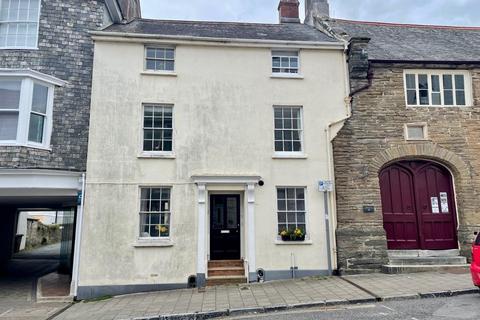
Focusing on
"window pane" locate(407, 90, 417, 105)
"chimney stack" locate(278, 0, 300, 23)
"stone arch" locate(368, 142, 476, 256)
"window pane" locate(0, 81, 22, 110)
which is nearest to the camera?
"window pane" locate(0, 81, 22, 110)

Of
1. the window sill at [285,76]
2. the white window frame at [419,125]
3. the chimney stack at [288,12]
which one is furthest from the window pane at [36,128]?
the white window frame at [419,125]

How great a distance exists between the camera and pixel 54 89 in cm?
1191

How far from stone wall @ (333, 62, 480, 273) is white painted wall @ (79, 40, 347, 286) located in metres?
0.72

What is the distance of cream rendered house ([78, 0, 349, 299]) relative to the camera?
11.5 m

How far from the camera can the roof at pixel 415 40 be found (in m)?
13.5

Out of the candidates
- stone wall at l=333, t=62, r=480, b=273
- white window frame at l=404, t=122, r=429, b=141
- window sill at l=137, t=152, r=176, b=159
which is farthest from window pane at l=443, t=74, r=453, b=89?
window sill at l=137, t=152, r=176, b=159

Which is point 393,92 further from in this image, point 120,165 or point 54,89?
point 54,89

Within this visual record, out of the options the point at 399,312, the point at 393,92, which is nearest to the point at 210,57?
the point at 393,92

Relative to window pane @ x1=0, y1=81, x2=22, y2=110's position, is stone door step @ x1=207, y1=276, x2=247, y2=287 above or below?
below

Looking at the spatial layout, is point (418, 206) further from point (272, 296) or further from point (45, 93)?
point (45, 93)

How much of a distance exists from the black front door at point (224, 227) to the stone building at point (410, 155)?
3393 millimetres

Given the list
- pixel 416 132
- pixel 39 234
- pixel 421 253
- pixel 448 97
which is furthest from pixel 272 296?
pixel 39 234

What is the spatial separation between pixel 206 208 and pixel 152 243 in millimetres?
1942

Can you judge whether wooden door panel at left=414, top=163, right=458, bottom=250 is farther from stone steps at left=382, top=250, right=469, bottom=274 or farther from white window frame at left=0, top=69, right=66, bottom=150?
white window frame at left=0, top=69, right=66, bottom=150
